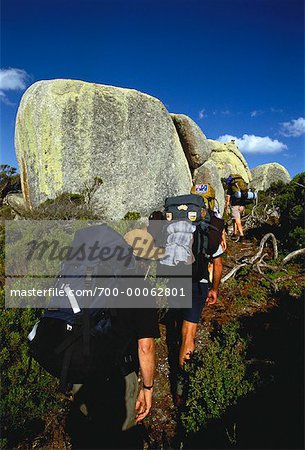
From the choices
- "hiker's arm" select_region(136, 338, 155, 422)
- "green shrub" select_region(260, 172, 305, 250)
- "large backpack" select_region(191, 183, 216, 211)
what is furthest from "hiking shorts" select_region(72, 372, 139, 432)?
"green shrub" select_region(260, 172, 305, 250)

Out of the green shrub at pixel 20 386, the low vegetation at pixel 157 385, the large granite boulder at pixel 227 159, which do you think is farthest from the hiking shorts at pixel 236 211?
the large granite boulder at pixel 227 159

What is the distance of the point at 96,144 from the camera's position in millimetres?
12906

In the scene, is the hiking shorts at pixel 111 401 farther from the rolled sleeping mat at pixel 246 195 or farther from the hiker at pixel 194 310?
the rolled sleeping mat at pixel 246 195

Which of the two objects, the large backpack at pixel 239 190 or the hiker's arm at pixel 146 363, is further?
the large backpack at pixel 239 190

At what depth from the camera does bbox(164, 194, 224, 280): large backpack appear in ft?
12.1

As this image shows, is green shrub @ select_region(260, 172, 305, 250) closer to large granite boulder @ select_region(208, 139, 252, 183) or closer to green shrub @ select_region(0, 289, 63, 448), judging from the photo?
green shrub @ select_region(0, 289, 63, 448)

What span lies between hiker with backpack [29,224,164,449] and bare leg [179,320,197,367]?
1181mm

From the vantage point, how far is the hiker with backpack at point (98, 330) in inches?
79.6

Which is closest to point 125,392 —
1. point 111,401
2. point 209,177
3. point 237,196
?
point 111,401

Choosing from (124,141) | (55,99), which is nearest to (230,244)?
(124,141)

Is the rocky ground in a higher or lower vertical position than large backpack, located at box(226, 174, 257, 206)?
lower

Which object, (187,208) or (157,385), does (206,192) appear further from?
(157,385)

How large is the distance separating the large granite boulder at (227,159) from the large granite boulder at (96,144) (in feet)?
40.8

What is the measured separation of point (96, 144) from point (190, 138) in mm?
5275
